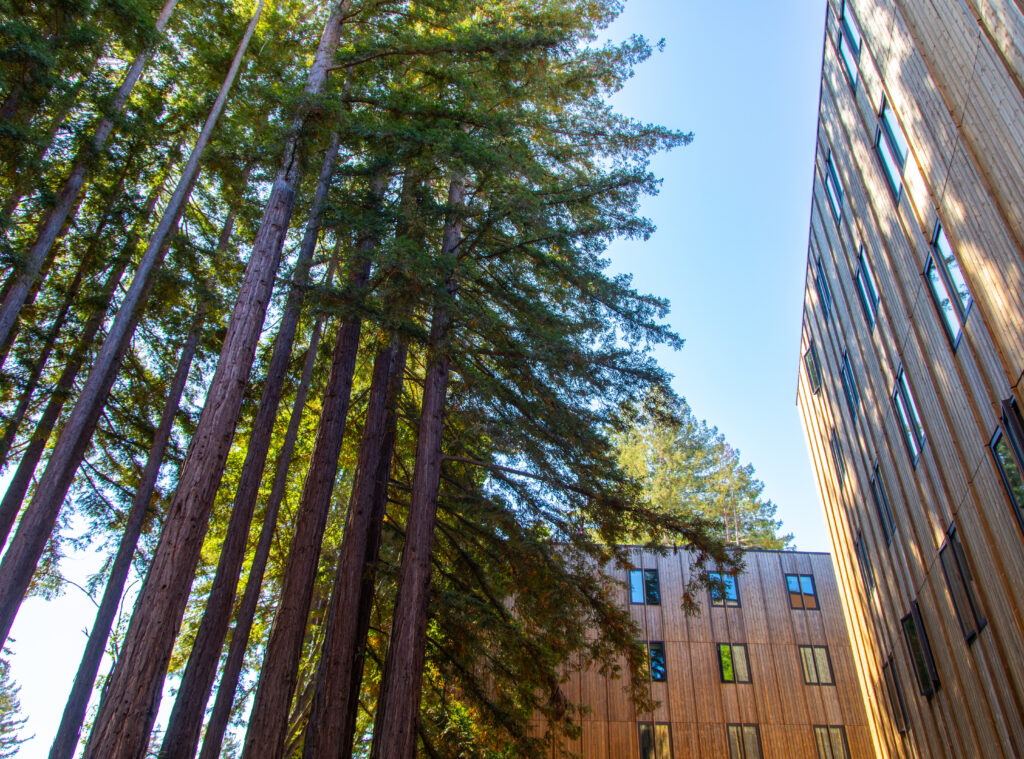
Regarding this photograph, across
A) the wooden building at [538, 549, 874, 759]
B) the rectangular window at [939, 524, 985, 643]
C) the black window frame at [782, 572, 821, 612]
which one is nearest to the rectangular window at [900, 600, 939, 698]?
the rectangular window at [939, 524, 985, 643]

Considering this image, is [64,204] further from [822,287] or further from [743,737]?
[743,737]

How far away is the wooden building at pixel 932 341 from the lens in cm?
663

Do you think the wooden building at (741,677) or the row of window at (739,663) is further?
the row of window at (739,663)

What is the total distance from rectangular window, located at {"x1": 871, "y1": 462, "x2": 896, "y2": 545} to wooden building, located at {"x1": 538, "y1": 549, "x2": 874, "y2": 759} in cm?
554

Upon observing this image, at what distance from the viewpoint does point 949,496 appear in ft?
29.3

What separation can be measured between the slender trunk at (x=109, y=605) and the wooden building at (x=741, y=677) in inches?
462

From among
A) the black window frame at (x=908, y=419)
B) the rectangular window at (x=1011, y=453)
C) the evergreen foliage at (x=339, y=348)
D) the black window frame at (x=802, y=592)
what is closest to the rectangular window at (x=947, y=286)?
Answer: the rectangular window at (x=1011, y=453)

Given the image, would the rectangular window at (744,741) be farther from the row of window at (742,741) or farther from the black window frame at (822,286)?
the black window frame at (822,286)

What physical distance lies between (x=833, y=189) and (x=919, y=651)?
353 inches

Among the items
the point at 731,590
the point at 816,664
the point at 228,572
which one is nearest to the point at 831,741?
the point at 816,664

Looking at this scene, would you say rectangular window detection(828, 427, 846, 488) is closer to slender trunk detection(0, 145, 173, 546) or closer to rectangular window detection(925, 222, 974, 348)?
rectangular window detection(925, 222, 974, 348)

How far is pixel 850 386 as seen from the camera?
13.8 m

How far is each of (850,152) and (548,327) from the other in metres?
6.80

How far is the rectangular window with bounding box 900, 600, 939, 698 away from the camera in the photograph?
34.9 ft
